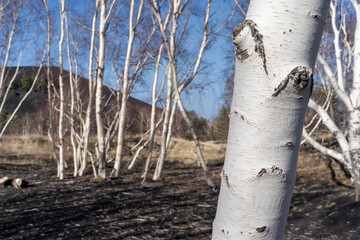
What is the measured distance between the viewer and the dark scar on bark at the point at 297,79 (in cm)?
74

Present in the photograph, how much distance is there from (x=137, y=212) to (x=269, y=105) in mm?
4052

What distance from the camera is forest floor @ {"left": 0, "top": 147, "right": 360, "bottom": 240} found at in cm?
366

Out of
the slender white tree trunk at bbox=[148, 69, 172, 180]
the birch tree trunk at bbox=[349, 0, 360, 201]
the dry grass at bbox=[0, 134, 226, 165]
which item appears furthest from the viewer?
the dry grass at bbox=[0, 134, 226, 165]

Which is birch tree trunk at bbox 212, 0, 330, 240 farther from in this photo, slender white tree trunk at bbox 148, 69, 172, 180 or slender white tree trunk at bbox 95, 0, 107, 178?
slender white tree trunk at bbox 95, 0, 107, 178

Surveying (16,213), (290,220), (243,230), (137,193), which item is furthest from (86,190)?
(243,230)

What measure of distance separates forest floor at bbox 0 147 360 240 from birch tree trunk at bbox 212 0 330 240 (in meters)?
2.90

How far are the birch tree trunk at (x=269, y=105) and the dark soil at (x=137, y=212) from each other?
2.90m

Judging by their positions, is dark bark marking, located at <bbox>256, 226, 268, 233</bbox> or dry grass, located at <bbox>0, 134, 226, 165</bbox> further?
dry grass, located at <bbox>0, 134, 226, 165</bbox>

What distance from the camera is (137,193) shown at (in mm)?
5844

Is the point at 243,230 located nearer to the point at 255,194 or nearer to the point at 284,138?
the point at 255,194

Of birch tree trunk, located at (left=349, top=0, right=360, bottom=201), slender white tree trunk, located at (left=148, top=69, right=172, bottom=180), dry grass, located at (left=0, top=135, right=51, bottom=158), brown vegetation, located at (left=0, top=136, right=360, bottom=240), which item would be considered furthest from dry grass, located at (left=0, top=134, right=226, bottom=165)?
birch tree trunk, located at (left=349, top=0, right=360, bottom=201)

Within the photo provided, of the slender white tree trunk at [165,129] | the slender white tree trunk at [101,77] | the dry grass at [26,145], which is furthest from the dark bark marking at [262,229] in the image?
the dry grass at [26,145]

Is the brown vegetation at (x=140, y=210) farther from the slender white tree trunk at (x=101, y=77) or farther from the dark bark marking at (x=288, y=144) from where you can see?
the dark bark marking at (x=288, y=144)

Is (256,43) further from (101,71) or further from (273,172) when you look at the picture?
(101,71)
